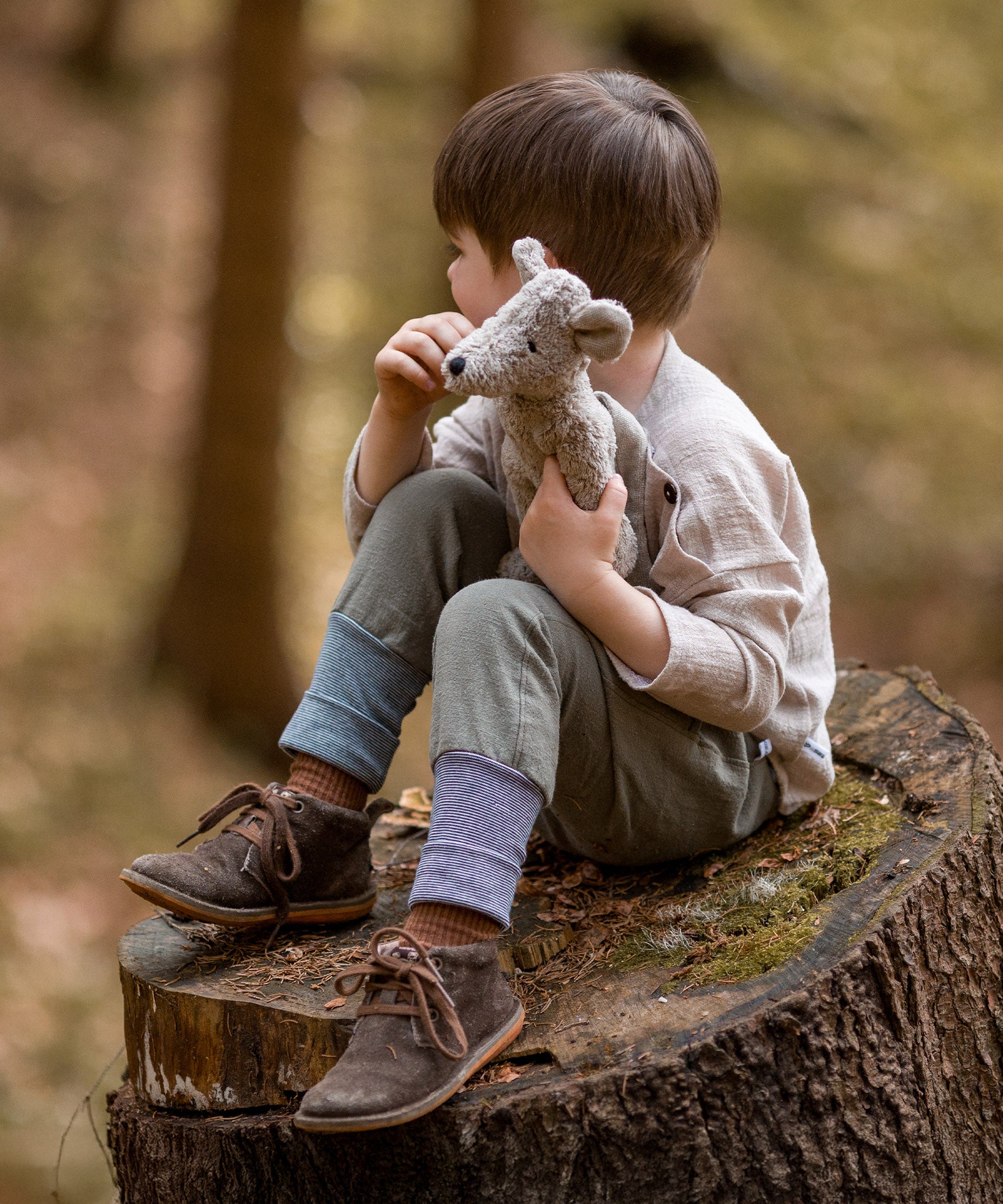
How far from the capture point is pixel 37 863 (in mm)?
3744

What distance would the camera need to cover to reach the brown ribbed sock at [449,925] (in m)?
1.39

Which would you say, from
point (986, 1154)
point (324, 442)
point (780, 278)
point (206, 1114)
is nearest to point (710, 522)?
point (986, 1154)

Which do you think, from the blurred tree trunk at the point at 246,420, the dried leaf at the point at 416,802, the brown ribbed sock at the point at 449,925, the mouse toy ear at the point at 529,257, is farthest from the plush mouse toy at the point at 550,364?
the blurred tree trunk at the point at 246,420

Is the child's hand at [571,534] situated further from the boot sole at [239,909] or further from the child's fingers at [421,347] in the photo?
the boot sole at [239,909]

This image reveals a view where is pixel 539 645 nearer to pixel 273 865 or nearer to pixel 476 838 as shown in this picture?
pixel 476 838

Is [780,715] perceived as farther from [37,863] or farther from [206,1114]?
[37,863]

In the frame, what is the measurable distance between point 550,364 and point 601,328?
0.27 ft

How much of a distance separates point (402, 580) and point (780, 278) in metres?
5.39

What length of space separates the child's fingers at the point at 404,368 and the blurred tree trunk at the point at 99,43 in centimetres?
747

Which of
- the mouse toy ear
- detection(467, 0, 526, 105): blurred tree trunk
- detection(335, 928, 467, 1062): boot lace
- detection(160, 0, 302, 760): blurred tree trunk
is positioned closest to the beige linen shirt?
the mouse toy ear

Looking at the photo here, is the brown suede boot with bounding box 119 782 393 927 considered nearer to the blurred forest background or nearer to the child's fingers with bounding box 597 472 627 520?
the child's fingers with bounding box 597 472 627 520

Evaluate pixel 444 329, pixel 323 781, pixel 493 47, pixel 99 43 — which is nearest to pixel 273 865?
pixel 323 781

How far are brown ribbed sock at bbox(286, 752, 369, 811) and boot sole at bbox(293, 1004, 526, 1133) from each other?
0.51 metres

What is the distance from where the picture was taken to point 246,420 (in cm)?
433
